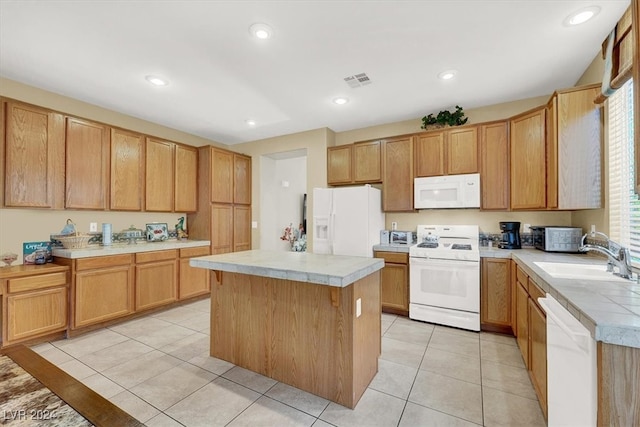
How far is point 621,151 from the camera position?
2160 millimetres

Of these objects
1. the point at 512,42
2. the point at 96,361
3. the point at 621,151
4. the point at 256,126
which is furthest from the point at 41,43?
the point at 621,151

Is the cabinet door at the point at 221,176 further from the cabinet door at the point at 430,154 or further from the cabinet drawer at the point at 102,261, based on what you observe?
the cabinet door at the point at 430,154

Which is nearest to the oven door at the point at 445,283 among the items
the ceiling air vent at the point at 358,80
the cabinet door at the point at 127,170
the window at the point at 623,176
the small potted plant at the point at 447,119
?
the window at the point at 623,176

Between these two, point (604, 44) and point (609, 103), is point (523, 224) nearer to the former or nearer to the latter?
point (609, 103)

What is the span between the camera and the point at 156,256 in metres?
3.66

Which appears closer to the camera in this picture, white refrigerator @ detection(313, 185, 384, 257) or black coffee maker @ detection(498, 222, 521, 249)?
black coffee maker @ detection(498, 222, 521, 249)

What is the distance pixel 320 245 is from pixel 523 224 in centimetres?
264

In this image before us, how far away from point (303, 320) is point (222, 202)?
322 centimetres

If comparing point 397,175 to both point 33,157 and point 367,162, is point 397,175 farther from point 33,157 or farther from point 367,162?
point 33,157

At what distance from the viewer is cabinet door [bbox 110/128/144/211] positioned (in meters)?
3.51

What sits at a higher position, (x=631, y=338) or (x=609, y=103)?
(x=609, y=103)

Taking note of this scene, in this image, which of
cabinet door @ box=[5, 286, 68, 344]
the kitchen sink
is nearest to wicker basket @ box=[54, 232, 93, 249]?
cabinet door @ box=[5, 286, 68, 344]

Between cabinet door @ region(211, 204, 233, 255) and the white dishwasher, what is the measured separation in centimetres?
423

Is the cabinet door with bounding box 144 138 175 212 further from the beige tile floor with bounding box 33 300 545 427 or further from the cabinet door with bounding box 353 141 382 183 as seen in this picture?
the cabinet door with bounding box 353 141 382 183
